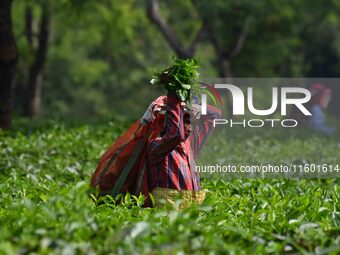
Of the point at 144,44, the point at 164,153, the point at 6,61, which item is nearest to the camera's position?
the point at 164,153

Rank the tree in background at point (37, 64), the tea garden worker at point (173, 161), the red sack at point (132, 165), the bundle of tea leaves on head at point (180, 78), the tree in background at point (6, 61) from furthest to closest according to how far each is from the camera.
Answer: the tree in background at point (37, 64)
the tree in background at point (6, 61)
the red sack at point (132, 165)
the bundle of tea leaves on head at point (180, 78)
the tea garden worker at point (173, 161)

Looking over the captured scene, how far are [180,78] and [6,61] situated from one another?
6838 mm

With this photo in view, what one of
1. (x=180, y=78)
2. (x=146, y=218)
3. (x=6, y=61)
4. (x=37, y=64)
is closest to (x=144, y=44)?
(x=37, y=64)

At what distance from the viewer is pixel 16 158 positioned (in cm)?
1077

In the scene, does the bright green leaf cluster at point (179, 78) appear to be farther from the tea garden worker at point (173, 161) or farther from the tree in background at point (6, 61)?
the tree in background at point (6, 61)

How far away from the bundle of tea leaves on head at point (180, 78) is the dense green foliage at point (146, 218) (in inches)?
39.2

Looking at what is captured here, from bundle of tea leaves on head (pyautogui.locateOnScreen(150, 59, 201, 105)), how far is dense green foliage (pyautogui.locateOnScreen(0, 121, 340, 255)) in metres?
1.00

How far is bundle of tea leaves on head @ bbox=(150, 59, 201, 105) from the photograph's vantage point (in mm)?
7387

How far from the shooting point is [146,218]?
486 centimetres

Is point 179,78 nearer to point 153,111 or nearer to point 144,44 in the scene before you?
point 153,111

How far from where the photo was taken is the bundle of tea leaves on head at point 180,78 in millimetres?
7387

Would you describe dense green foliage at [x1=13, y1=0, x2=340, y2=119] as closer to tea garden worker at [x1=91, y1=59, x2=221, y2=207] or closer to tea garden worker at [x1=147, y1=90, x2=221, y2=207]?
tea garden worker at [x1=91, y1=59, x2=221, y2=207]

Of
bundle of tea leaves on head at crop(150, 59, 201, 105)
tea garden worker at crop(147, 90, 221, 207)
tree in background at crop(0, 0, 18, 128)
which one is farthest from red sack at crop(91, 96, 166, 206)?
tree in background at crop(0, 0, 18, 128)

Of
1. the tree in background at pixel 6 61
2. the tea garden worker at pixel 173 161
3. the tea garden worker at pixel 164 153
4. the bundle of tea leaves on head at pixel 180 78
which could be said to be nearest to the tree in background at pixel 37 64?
the tree in background at pixel 6 61
